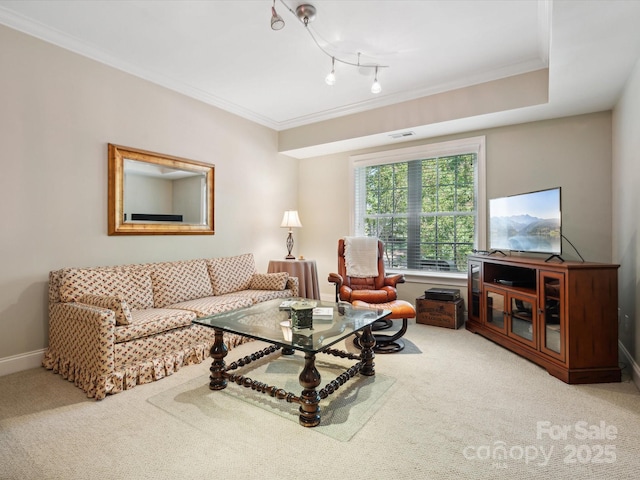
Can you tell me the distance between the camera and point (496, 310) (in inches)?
132

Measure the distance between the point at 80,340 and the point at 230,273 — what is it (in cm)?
178

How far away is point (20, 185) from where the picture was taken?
106 inches

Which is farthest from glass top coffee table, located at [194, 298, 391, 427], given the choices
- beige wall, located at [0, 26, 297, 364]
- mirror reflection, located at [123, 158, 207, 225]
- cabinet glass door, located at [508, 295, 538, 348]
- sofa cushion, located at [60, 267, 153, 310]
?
mirror reflection, located at [123, 158, 207, 225]

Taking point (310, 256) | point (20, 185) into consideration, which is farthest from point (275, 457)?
point (310, 256)

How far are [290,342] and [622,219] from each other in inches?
123

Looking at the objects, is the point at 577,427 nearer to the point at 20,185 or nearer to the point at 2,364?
the point at 2,364

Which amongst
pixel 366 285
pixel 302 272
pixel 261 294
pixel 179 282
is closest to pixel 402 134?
pixel 366 285

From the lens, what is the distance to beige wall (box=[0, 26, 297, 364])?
105 inches

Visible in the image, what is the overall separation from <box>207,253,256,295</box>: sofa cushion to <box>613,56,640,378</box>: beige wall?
368 centimetres

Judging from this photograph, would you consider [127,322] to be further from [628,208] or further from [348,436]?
[628,208]

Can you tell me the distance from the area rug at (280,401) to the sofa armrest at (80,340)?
1.47ft

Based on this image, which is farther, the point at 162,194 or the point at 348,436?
the point at 162,194

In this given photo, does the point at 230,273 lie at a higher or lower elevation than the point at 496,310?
higher

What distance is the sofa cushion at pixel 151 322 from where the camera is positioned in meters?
2.47
